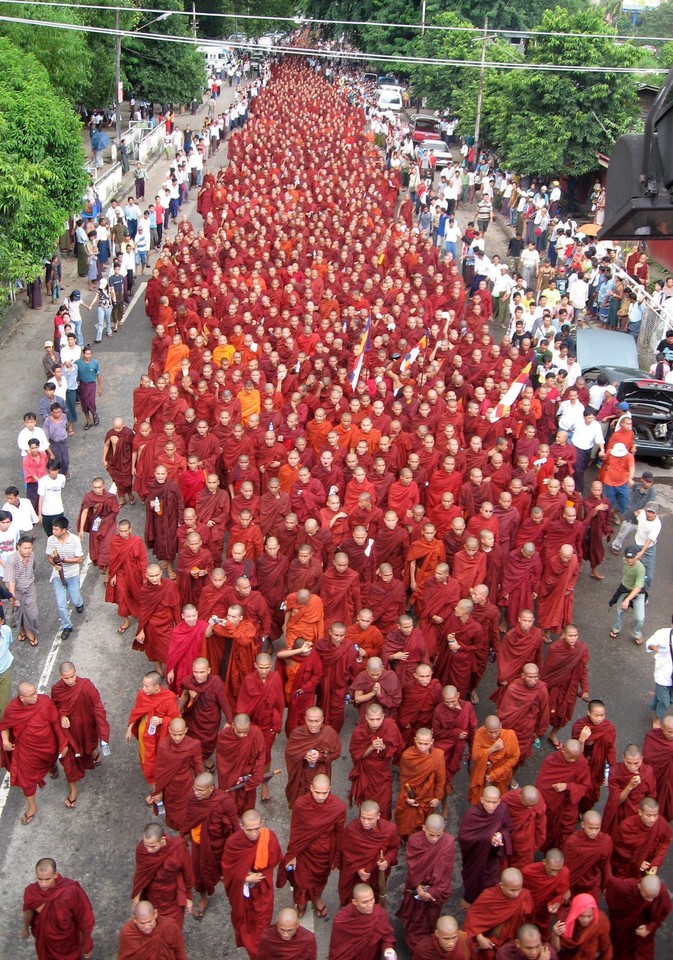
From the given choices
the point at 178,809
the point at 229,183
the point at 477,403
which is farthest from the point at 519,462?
the point at 229,183

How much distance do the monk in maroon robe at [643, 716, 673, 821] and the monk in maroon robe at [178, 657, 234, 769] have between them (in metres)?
3.18

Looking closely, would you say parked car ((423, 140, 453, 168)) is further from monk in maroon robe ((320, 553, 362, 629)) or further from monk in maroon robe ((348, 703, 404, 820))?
monk in maroon robe ((348, 703, 404, 820))

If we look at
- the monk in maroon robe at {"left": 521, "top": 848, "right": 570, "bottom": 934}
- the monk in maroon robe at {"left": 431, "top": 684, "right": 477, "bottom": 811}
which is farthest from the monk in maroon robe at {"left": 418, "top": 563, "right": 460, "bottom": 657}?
the monk in maroon robe at {"left": 521, "top": 848, "right": 570, "bottom": 934}

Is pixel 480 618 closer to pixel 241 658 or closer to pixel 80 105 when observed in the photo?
pixel 241 658

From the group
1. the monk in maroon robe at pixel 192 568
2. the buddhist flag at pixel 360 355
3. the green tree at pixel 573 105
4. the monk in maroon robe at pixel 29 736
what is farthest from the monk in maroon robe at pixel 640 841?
the green tree at pixel 573 105

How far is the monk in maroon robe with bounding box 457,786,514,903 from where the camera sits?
22.1 feet

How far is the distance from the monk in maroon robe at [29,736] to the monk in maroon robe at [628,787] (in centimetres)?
404

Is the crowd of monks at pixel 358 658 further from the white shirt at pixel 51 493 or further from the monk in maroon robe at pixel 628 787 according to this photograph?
the white shirt at pixel 51 493

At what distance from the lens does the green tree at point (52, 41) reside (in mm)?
21938

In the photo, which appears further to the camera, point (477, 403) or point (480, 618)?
point (477, 403)

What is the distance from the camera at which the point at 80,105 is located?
33.5 metres

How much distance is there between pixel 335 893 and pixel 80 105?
31402 mm

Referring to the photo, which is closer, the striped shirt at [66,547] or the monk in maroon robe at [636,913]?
the monk in maroon robe at [636,913]

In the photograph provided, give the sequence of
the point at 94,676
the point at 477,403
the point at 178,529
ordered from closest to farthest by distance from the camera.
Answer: the point at 94,676
the point at 178,529
the point at 477,403
